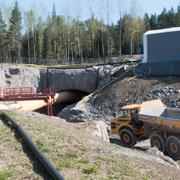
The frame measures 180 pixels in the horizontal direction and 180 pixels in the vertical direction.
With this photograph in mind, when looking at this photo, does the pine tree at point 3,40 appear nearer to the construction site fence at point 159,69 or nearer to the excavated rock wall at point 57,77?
the excavated rock wall at point 57,77

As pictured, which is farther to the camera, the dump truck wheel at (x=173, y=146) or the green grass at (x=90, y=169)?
the dump truck wheel at (x=173, y=146)

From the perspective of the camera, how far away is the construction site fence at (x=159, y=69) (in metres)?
32.2

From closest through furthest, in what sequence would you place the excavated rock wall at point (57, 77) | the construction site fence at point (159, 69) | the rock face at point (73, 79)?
the construction site fence at point (159, 69) < the excavated rock wall at point (57, 77) < the rock face at point (73, 79)

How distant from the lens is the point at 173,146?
18.0 metres

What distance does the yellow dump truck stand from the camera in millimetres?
17938

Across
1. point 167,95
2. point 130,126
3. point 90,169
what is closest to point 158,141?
point 130,126

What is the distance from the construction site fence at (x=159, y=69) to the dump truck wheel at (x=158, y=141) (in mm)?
13804

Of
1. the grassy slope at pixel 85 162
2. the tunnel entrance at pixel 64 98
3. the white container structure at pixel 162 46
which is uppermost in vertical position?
the white container structure at pixel 162 46

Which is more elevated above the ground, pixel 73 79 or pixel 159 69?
pixel 159 69

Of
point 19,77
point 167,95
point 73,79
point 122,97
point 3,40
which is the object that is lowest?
point 122,97

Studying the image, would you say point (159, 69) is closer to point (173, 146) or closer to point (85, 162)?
point (173, 146)

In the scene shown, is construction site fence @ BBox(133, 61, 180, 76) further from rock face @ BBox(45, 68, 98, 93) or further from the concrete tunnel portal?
the concrete tunnel portal

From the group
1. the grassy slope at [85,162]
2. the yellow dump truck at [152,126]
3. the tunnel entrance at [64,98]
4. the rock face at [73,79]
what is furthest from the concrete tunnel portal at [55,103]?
the grassy slope at [85,162]

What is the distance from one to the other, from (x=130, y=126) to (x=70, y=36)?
6073 centimetres
